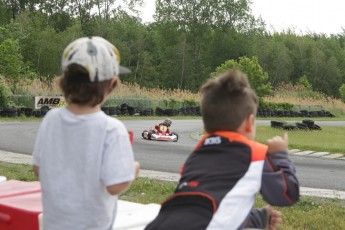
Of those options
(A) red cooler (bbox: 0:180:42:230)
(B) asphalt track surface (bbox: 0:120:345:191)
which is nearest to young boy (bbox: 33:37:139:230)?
(A) red cooler (bbox: 0:180:42:230)

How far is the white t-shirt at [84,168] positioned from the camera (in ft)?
8.88

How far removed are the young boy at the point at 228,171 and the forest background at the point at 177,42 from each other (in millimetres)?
52581

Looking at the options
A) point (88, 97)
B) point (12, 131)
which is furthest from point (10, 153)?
point (88, 97)

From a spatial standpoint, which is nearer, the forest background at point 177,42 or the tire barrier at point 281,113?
the tire barrier at point 281,113

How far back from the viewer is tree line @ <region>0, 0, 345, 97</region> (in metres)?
58.4

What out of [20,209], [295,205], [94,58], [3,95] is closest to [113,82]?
[94,58]

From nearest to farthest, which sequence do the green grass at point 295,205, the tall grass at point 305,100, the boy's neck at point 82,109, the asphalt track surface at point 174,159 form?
the boy's neck at point 82,109 < the green grass at point 295,205 < the asphalt track surface at point 174,159 < the tall grass at point 305,100

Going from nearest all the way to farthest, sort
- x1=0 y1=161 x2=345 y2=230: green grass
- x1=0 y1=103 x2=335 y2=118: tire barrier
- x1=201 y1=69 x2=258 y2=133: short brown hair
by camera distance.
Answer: x1=201 y1=69 x2=258 y2=133: short brown hair → x1=0 y1=161 x2=345 y2=230: green grass → x1=0 y1=103 x2=335 y2=118: tire barrier

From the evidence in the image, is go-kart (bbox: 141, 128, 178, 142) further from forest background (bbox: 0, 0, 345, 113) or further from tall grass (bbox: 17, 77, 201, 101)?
forest background (bbox: 0, 0, 345, 113)

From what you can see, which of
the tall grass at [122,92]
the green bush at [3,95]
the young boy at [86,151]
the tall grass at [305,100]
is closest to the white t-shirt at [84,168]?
the young boy at [86,151]

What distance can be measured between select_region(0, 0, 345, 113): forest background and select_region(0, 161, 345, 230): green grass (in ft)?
156

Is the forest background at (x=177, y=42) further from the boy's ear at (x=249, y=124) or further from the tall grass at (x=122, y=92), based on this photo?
the boy's ear at (x=249, y=124)

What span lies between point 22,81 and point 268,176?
3068 centimetres

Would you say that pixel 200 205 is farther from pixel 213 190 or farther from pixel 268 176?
pixel 268 176
